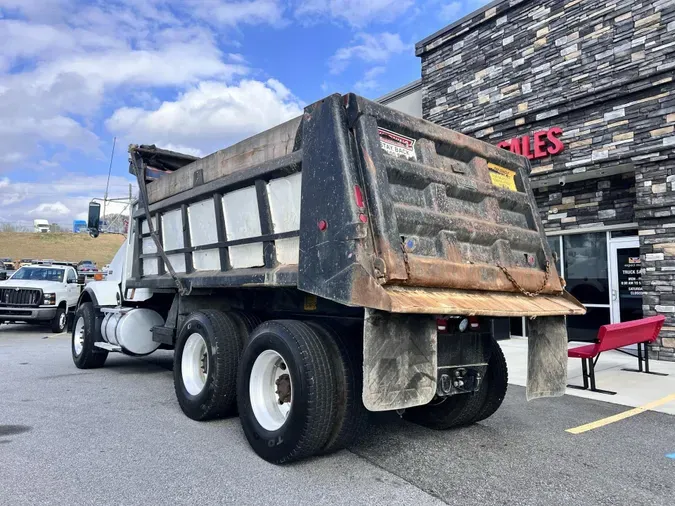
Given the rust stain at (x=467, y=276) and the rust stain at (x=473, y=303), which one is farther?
the rust stain at (x=467, y=276)

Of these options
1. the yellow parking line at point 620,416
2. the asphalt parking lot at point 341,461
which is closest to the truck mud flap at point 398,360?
the asphalt parking lot at point 341,461

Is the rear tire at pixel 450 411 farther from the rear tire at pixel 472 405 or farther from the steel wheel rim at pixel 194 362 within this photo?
the steel wheel rim at pixel 194 362

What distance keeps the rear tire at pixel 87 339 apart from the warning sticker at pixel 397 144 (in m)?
6.05

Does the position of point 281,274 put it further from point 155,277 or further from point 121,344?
point 121,344

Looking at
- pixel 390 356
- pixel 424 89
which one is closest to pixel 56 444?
pixel 390 356

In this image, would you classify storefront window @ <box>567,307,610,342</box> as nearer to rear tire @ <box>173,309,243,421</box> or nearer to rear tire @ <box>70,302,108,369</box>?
rear tire @ <box>173,309,243,421</box>

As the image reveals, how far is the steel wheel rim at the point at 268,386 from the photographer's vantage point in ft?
14.3

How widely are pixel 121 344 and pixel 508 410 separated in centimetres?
511

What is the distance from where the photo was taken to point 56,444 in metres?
4.50

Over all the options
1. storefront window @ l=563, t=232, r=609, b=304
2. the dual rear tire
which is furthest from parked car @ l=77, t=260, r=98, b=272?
the dual rear tire

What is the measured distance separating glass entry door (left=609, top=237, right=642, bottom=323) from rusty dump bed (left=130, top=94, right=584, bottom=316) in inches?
246

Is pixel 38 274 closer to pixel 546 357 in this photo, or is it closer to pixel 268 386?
pixel 268 386

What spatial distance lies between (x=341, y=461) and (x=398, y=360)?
105cm

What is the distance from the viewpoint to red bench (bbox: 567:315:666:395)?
668 cm
